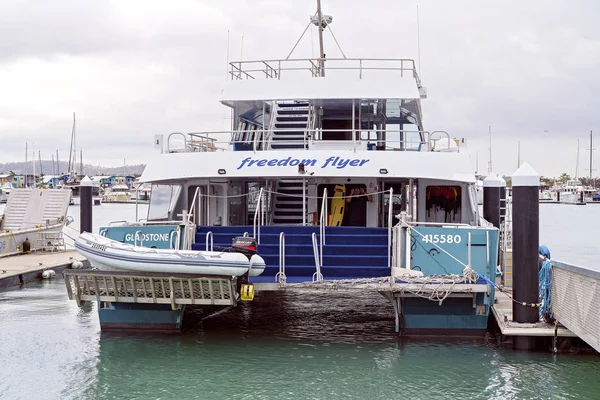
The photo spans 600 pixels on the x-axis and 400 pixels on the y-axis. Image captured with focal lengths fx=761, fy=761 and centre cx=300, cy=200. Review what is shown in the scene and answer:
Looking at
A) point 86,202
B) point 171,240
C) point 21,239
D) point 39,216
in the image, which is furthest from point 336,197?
point 39,216

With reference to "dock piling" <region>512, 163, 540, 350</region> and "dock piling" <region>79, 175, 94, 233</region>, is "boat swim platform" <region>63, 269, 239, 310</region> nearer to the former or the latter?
"dock piling" <region>512, 163, 540, 350</region>

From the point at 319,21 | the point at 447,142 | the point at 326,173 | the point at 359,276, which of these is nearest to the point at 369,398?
the point at 359,276

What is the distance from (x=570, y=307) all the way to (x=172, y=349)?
23.9 ft

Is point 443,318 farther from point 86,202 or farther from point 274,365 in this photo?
point 86,202

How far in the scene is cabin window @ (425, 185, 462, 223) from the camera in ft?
55.6

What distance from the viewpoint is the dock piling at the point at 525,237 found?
13633mm

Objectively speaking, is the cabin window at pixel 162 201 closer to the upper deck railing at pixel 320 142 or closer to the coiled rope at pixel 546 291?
the upper deck railing at pixel 320 142

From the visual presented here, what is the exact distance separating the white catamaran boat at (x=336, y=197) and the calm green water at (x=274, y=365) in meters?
1.00

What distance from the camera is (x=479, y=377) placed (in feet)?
42.4

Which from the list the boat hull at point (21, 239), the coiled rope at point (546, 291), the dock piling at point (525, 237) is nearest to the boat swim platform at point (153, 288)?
the dock piling at point (525, 237)

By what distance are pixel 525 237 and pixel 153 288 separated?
6.67 m

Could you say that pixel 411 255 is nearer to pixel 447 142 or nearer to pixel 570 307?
pixel 570 307

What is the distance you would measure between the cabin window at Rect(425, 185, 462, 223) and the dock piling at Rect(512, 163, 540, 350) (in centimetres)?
313

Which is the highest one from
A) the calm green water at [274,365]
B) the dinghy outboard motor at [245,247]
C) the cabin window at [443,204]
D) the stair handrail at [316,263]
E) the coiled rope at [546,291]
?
the cabin window at [443,204]
